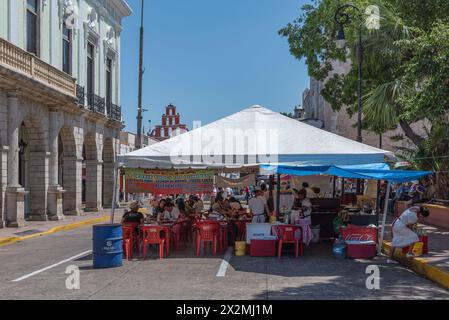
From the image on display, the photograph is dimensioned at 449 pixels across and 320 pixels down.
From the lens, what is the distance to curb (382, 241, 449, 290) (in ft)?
32.9

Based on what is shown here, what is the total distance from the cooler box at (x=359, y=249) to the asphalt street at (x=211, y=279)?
25 centimetres

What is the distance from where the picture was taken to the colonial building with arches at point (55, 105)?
21.4m

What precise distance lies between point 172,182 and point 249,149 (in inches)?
136

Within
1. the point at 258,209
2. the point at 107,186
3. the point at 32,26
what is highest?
the point at 32,26

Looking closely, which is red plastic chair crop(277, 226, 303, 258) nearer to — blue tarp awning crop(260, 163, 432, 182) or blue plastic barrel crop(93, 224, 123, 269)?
blue tarp awning crop(260, 163, 432, 182)

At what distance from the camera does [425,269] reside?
10984mm

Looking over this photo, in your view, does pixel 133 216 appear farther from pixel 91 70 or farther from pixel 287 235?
pixel 91 70

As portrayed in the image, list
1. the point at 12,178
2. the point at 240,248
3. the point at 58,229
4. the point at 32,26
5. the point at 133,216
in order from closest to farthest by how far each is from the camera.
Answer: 1. the point at 240,248
2. the point at 133,216
3. the point at 12,178
4. the point at 58,229
5. the point at 32,26

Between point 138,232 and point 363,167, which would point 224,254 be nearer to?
point 138,232

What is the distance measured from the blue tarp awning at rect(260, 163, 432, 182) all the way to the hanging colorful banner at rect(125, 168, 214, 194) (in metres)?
3.27

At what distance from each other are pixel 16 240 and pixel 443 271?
1342 centimetres

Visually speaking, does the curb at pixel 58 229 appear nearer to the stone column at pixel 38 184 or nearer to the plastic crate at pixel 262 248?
the stone column at pixel 38 184

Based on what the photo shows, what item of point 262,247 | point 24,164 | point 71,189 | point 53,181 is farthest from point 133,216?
point 71,189

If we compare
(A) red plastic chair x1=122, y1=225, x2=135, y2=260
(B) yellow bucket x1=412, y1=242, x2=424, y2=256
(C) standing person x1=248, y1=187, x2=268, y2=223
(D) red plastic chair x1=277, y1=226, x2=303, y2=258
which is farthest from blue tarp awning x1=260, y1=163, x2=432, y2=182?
(A) red plastic chair x1=122, y1=225, x2=135, y2=260
